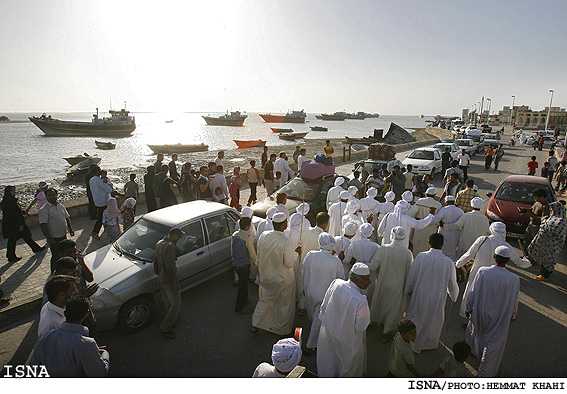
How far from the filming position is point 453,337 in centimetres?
482

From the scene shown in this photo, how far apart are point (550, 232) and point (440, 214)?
189 cm

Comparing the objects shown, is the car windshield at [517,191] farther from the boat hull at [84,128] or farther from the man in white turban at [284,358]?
the boat hull at [84,128]

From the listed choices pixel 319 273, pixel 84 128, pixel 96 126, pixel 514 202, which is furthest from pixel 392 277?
pixel 84 128

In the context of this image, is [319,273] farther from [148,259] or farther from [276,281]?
[148,259]

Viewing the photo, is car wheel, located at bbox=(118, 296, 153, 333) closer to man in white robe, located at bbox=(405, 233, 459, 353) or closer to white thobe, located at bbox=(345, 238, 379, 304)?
white thobe, located at bbox=(345, 238, 379, 304)

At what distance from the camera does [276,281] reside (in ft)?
15.4

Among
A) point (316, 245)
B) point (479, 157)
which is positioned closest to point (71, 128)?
point (479, 157)

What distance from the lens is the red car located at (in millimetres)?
7980

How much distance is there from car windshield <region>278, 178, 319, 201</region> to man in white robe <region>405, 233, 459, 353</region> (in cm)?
455

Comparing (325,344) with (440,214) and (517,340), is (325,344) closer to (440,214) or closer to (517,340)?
(517,340)

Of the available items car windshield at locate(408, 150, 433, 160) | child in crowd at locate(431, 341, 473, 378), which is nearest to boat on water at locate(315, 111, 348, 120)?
car windshield at locate(408, 150, 433, 160)

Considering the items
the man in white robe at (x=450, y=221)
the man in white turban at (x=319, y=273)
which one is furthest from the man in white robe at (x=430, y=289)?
the man in white robe at (x=450, y=221)

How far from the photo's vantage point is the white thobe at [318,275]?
438 cm

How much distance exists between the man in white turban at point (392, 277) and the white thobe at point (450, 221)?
7.44 feet
